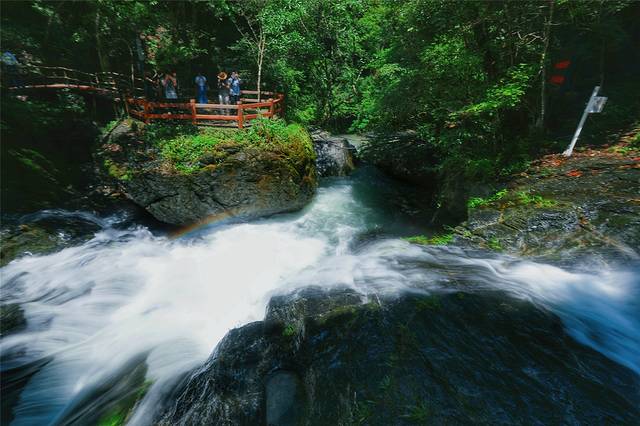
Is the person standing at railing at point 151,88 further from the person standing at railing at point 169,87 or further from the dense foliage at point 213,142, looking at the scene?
the dense foliage at point 213,142

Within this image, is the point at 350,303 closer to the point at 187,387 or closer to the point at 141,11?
the point at 187,387

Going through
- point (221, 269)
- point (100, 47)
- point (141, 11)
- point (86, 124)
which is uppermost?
point (141, 11)

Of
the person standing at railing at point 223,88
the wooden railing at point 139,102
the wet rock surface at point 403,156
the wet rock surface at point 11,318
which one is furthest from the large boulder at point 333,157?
the wet rock surface at point 11,318

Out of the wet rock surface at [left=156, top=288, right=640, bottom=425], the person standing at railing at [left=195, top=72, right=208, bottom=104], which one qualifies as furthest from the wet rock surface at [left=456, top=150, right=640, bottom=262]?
the person standing at railing at [left=195, top=72, right=208, bottom=104]

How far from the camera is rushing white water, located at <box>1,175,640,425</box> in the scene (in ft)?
14.6

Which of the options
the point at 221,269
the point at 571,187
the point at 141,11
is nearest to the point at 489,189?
the point at 571,187

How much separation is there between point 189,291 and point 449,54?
30.5 feet

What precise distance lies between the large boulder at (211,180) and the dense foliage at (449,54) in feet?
14.2

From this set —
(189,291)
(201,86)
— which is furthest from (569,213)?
(201,86)

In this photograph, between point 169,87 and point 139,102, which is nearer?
point 139,102

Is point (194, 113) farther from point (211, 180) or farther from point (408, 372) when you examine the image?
point (408, 372)

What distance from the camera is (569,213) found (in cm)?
627

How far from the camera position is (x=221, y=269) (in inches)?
300

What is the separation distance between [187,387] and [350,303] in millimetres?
2373
